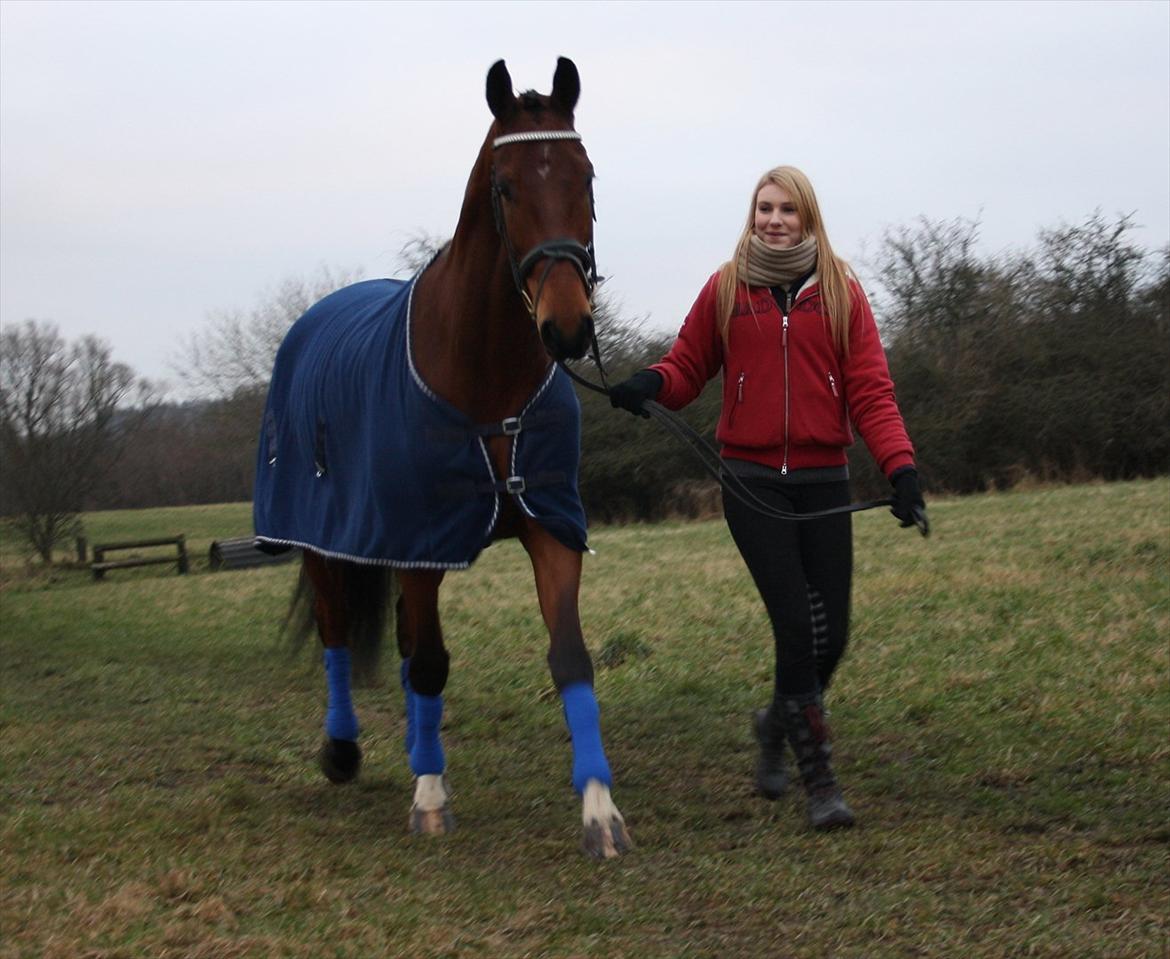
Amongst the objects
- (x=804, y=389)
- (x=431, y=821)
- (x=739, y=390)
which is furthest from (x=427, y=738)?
(x=804, y=389)

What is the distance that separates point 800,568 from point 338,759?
82.4 inches

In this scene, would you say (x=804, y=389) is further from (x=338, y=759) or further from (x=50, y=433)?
(x=50, y=433)

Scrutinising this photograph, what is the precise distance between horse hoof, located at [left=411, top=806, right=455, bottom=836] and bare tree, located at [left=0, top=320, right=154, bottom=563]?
923 inches

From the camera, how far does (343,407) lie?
4.87 meters

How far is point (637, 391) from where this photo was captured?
14.4 feet

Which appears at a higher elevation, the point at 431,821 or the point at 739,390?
the point at 739,390

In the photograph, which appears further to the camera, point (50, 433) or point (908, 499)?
point (50, 433)

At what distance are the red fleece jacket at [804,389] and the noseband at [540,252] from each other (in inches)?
24.4

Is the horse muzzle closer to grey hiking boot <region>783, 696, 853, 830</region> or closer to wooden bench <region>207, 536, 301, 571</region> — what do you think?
grey hiking boot <region>783, 696, 853, 830</region>

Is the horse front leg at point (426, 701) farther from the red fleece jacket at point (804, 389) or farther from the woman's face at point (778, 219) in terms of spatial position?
the woman's face at point (778, 219)

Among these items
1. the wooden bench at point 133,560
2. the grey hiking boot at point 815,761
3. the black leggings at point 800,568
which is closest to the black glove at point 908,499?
the black leggings at point 800,568

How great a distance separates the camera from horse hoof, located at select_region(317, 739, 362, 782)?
5.33m

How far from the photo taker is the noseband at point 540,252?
3707 millimetres

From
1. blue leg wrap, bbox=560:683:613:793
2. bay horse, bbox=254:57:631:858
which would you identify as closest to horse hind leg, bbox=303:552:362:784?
bay horse, bbox=254:57:631:858
